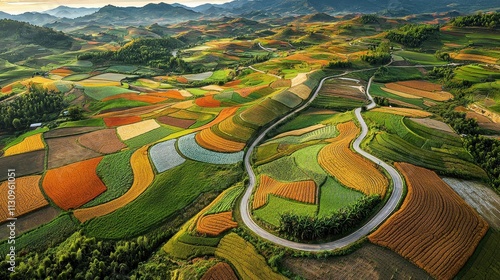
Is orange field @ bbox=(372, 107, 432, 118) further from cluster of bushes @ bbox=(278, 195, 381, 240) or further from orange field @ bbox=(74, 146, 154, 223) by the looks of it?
orange field @ bbox=(74, 146, 154, 223)

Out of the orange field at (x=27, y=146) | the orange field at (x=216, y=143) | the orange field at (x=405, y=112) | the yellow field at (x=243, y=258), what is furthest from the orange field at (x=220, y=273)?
the orange field at (x=405, y=112)

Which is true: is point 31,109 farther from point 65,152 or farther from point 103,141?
point 103,141

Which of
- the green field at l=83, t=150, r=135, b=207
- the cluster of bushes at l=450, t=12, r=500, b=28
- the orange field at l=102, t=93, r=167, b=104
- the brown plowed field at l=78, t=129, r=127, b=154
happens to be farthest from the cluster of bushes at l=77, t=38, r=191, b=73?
the cluster of bushes at l=450, t=12, r=500, b=28

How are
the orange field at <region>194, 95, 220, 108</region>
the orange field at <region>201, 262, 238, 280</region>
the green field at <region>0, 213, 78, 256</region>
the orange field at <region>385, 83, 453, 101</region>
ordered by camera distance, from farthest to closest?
the orange field at <region>385, 83, 453, 101</region> < the orange field at <region>194, 95, 220, 108</region> < the green field at <region>0, 213, 78, 256</region> < the orange field at <region>201, 262, 238, 280</region>

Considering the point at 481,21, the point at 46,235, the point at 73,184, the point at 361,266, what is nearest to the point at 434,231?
the point at 361,266

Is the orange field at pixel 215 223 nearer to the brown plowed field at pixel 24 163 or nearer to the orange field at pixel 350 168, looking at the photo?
the orange field at pixel 350 168

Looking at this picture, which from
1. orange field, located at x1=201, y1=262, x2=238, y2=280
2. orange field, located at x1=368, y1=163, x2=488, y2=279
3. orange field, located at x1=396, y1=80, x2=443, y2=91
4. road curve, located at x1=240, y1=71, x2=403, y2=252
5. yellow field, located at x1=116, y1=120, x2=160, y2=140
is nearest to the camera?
orange field, located at x1=201, y1=262, x2=238, y2=280

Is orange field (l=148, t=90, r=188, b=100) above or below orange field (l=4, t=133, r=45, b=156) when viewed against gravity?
above

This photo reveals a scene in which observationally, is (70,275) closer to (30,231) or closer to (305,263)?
(30,231)
